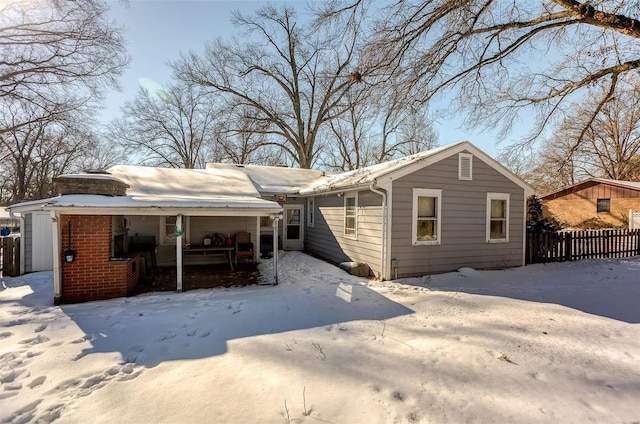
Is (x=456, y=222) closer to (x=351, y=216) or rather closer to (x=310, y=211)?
(x=351, y=216)

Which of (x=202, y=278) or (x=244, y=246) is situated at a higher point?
(x=244, y=246)

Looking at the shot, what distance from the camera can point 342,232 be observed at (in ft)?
34.1

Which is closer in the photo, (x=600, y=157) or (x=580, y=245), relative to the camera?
(x=580, y=245)

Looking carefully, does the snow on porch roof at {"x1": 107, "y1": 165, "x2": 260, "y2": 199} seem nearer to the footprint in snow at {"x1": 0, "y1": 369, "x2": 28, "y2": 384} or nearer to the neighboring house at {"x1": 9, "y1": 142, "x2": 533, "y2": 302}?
the neighboring house at {"x1": 9, "y1": 142, "x2": 533, "y2": 302}

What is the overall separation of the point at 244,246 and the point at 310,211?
13.9 ft

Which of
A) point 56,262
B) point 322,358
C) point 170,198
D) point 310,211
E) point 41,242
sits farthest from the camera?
point 310,211

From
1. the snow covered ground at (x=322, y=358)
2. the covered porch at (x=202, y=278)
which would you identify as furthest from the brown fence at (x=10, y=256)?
the covered porch at (x=202, y=278)

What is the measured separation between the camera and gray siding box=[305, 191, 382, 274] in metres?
8.52

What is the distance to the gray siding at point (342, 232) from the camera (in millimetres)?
8516

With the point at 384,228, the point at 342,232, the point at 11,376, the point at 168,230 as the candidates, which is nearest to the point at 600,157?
the point at 342,232

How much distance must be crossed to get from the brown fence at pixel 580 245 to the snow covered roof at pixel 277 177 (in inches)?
351

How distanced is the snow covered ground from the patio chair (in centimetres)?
275

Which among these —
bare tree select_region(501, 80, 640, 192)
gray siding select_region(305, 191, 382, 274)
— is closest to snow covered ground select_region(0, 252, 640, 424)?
gray siding select_region(305, 191, 382, 274)

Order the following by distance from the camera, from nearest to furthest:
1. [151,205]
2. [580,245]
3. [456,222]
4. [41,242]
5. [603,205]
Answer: [151,205] → [456,222] → [41,242] → [580,245] → [603,205]
